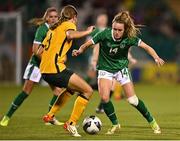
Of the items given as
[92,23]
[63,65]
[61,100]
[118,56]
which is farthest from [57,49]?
[92,23]

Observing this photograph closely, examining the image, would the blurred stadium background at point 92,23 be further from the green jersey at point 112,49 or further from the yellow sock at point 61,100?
the green jersey at point 112,49

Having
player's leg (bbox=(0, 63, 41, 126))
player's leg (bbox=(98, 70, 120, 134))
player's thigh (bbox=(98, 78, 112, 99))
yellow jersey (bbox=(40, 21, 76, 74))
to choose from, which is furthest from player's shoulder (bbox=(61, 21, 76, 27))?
player's leg (bbox=(0, 63, 41, 126))

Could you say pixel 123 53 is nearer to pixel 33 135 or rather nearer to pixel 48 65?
pixel 48 65

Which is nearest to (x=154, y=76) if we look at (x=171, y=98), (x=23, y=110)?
(x=171, y=98)

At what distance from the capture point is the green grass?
12586mm

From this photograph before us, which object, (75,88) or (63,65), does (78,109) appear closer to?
(75,88)

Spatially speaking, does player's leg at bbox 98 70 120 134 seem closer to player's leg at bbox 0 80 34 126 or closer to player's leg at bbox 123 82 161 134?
player's leg at bbox 123 82 161 134

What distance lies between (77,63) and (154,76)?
3532mm

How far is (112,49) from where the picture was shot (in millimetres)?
13125

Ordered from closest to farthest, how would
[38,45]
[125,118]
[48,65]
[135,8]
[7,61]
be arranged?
[48,65] → [38,45] → [125,118] → [7,61] → [135,8]

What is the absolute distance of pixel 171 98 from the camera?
76.2ft

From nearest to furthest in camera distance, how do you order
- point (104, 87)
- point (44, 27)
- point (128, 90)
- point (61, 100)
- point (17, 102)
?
point (104, 87) < point (128, 90) < point (61, 100) < point (44, 27) < point (17, 102)

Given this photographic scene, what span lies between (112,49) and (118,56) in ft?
0.65

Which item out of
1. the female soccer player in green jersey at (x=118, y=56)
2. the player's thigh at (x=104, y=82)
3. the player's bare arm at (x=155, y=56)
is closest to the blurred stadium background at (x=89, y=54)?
the female soccer player in green jersey at (x=118, y=56)
